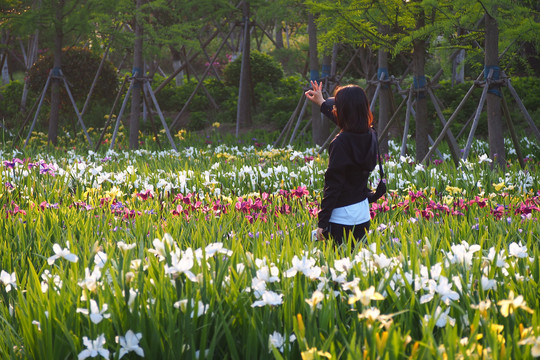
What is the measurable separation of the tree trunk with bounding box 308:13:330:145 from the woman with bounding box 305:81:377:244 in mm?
6868

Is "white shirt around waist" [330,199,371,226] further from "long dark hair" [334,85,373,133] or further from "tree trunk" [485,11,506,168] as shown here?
"tree trunk" [485,11,506,168]

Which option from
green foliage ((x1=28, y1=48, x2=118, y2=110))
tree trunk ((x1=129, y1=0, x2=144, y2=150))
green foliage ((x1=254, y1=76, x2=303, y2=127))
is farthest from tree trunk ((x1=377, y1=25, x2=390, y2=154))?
green foliage ((x1=28, y1=48, x2=118, y2=110))

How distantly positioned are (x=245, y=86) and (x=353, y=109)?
33.9 feet

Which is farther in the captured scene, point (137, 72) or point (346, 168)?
point (137, 72)

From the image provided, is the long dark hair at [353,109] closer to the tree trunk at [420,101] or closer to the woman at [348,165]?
the woman at [348,165]

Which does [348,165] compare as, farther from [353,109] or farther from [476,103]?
[476,103]

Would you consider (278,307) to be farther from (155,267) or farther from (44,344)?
(44,344)

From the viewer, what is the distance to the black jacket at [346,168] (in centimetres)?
332

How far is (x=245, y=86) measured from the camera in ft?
44.1

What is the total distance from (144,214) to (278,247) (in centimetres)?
122

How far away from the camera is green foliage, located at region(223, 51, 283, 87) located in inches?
588

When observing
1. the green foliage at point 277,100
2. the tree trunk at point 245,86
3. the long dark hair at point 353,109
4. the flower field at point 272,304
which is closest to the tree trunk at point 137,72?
the tree trunk at point 245,86

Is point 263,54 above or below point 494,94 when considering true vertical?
above

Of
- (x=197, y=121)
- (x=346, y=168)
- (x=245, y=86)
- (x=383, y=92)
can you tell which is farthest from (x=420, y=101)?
(x=197, y=121)
